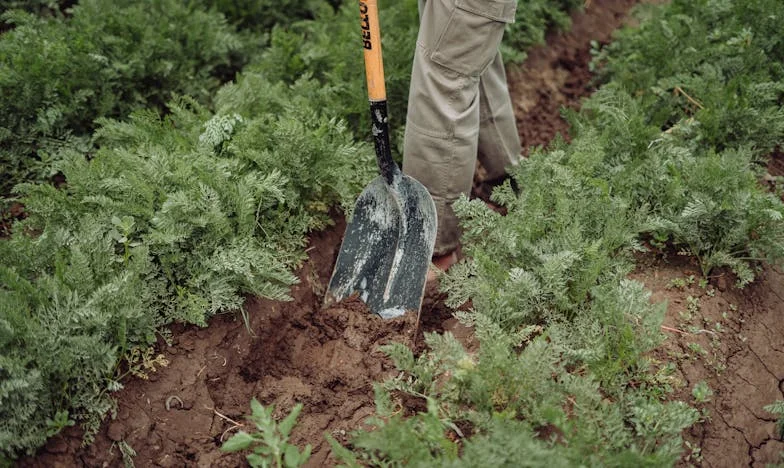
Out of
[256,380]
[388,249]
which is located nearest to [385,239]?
[388,249]

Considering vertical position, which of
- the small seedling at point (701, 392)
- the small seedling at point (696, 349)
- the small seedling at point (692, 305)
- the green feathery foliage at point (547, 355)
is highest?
the green feathery foliage at point (547, 355)

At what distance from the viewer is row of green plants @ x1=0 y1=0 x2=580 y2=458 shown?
253cm

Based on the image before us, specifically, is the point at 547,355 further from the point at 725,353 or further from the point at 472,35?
the point at 472,35

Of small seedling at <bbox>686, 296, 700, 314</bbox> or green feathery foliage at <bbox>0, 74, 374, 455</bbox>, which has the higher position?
green feathery foliage at <bbox>0, 74, 374, 455</bbox>

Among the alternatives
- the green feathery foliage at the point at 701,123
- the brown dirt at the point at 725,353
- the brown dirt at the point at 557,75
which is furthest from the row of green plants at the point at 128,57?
the brown dirt at the point at 725,353

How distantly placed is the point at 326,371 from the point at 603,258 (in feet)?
4.53

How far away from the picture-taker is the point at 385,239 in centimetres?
337

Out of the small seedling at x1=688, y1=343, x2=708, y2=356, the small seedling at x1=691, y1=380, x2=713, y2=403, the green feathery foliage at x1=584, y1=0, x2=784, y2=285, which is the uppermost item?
the green feathery foliage at x1=584, y1=0, x2=784, y2=285

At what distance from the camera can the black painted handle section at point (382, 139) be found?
10.4 feet

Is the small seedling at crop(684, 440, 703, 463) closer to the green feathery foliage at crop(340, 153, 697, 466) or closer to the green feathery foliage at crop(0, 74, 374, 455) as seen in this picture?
the green feathery foliage at crop(340, 153, 697, 466)

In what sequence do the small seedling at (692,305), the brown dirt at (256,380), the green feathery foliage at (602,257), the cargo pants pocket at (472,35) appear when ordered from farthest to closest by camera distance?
1. the small seedling at (692,305)
2. the cargo pants pocket at (472,35)
3. the brown dirt at (256,380)
4. the green feathery foliage at (602,257)

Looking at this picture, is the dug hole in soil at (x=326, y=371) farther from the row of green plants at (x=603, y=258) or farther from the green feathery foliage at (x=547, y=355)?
the green feathery foliage at (x=547, y=355)

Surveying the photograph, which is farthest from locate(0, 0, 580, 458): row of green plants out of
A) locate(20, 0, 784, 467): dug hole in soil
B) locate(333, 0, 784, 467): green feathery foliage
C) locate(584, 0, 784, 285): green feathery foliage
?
locate(584, 0, 784, 285): green feathery foliage

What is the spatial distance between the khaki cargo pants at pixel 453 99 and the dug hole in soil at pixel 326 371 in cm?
61
